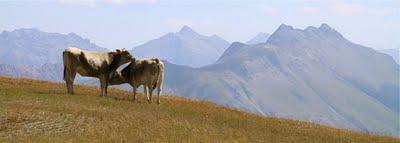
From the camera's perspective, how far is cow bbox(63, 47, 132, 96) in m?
34.8

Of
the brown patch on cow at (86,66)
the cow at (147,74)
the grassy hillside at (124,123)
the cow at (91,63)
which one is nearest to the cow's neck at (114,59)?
the cow at (91,63)

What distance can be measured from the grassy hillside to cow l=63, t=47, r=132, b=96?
5.73 ft

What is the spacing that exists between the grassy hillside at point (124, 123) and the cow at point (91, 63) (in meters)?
1.75

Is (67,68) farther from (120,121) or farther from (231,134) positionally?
(231,134)

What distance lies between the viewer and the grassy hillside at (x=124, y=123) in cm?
2244

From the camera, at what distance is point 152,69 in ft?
118

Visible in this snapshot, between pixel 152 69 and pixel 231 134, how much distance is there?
10976 millimetres

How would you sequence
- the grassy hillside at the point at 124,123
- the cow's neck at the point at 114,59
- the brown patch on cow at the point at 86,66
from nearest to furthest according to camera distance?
the grassy hillside at the point at 124,123, the brown patch on cow at the point at 86,66, the cow's neck at the point at 114,59

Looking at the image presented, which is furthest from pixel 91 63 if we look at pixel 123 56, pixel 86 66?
Answer: pixel 123 56

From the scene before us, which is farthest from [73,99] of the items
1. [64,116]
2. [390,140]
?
[390,140]

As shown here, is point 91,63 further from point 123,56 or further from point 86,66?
point 123,56

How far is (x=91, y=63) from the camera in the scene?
35344mm

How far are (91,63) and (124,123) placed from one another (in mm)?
10748

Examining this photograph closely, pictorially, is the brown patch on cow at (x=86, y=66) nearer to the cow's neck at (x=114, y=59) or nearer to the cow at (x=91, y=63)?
the cow at (x=91, y=63)
